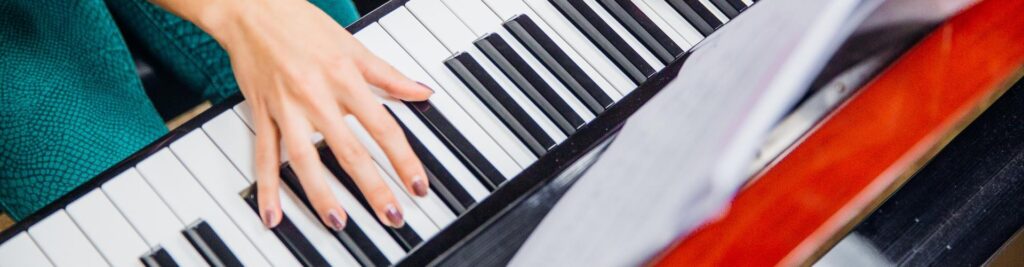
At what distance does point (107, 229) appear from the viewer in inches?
33.6

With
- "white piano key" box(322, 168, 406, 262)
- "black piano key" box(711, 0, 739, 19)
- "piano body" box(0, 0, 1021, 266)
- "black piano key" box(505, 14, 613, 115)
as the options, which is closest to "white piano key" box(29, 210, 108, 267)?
"piano body" box(0, 0, 1021, 266)

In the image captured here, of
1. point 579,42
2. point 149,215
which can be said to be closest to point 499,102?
point 579,42

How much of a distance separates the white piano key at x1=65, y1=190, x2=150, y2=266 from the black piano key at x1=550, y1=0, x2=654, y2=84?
477 millimetres

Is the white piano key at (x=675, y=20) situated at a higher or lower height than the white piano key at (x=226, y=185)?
lower

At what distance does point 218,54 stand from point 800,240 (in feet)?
2.77

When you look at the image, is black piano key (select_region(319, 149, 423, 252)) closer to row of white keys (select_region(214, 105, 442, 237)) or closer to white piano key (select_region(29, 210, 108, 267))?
row of white keys (select_region(214, 105, 442, 237))

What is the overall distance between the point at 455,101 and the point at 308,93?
157 mm

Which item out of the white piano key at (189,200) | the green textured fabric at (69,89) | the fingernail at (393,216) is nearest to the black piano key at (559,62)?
the fingernail at (393,216)

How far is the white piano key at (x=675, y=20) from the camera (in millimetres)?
957

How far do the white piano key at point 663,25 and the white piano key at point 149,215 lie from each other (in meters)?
0.51

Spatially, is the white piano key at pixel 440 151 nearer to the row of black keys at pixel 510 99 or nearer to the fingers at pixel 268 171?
the row of black keys at pixel 510 99

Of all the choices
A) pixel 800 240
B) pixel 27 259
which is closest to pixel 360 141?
pixel 27 259

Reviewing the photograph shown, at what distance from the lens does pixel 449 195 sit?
85 centimetres

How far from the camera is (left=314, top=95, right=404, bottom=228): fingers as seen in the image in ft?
2.72
